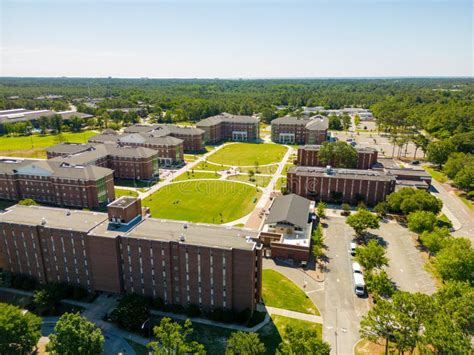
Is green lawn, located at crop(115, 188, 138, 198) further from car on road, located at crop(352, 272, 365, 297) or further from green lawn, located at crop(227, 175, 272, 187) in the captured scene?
car on road, located at crop(352, 272, 365, 297)

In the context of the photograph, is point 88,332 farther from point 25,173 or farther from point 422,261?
point 25,173

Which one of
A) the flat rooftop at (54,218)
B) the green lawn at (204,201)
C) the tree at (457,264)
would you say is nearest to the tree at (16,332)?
the flat rooftop at (54,218)

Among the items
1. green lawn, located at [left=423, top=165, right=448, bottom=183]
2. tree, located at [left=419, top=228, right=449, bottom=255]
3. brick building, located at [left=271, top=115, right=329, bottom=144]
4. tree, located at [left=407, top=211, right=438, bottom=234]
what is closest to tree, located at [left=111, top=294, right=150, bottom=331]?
tree, located at [left=419, top=228, right=449, bottom=255]

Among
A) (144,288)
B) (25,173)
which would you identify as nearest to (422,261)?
(144,288)

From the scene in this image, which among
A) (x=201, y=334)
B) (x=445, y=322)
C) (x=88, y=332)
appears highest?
(x=445, y=322)

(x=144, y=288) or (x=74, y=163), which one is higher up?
(x=74, y=163)
